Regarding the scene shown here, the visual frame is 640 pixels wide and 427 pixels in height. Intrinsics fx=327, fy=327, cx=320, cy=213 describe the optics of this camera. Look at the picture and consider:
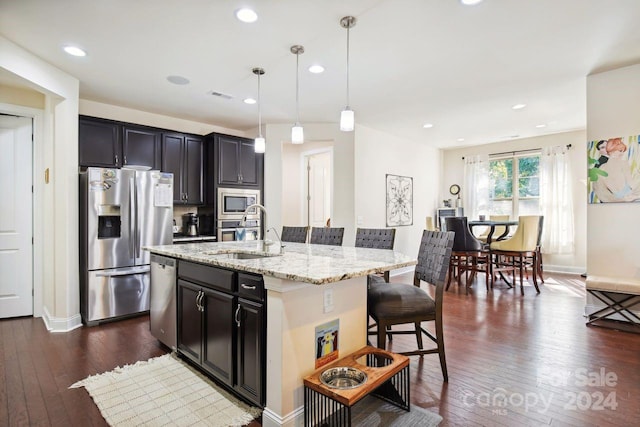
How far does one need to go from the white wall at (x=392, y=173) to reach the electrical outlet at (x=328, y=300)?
3.47 m

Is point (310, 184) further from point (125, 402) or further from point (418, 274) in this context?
point (125, 402)

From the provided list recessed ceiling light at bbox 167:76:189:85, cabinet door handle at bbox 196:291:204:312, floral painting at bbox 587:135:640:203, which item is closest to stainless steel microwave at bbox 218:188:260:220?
recessed ceiling light at bbox 167:76:189:85

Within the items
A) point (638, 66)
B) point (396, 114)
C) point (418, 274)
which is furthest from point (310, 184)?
point (638, 66)

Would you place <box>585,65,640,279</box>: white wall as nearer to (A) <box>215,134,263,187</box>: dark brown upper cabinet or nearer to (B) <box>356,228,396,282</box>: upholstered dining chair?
(B) <box>356,228,396,282</box>: upholstered dining chair

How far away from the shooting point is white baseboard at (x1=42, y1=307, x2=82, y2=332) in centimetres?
339

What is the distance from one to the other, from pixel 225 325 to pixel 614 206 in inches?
160

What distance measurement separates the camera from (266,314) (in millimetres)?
1769

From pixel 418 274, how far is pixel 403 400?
926 millimetres

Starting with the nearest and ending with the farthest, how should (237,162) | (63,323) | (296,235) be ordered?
(63,323) < (296,235) < (237,162)

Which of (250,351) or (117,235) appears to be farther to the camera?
(117,235)

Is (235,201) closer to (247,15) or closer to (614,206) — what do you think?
(247,15)

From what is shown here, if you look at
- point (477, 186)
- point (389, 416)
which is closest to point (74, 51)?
point (389, 416)

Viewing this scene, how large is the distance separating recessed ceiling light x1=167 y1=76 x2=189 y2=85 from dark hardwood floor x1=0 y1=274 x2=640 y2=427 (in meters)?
2.72

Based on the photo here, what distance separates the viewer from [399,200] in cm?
646
